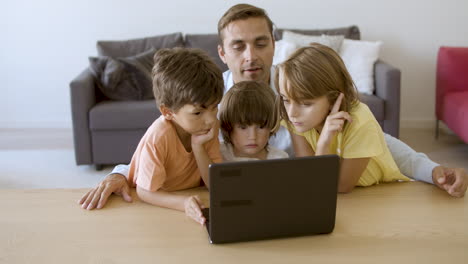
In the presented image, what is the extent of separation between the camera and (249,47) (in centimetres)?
194

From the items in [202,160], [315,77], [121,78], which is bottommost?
[121,78]

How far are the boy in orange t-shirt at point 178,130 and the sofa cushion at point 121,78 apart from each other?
2.35 m

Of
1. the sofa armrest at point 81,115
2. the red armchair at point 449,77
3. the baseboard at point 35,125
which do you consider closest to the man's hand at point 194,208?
the sofa armrest at point 81,115

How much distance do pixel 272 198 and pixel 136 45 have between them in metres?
3.32

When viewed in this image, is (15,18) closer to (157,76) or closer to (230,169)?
(157,76)

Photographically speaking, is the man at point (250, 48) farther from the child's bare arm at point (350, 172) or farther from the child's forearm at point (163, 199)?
the child's forearm at point (163, 199)

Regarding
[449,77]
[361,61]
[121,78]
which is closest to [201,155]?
[121,78]

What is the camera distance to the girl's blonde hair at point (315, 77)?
1.41 meters

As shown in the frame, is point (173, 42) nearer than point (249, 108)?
No

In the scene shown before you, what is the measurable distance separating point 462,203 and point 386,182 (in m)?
0.23

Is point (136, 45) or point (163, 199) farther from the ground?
point (136, 45)

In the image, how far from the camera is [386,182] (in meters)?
1.57

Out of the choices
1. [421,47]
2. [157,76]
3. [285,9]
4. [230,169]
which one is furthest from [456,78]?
[230,169]

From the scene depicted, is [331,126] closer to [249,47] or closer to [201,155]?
[201,155]
